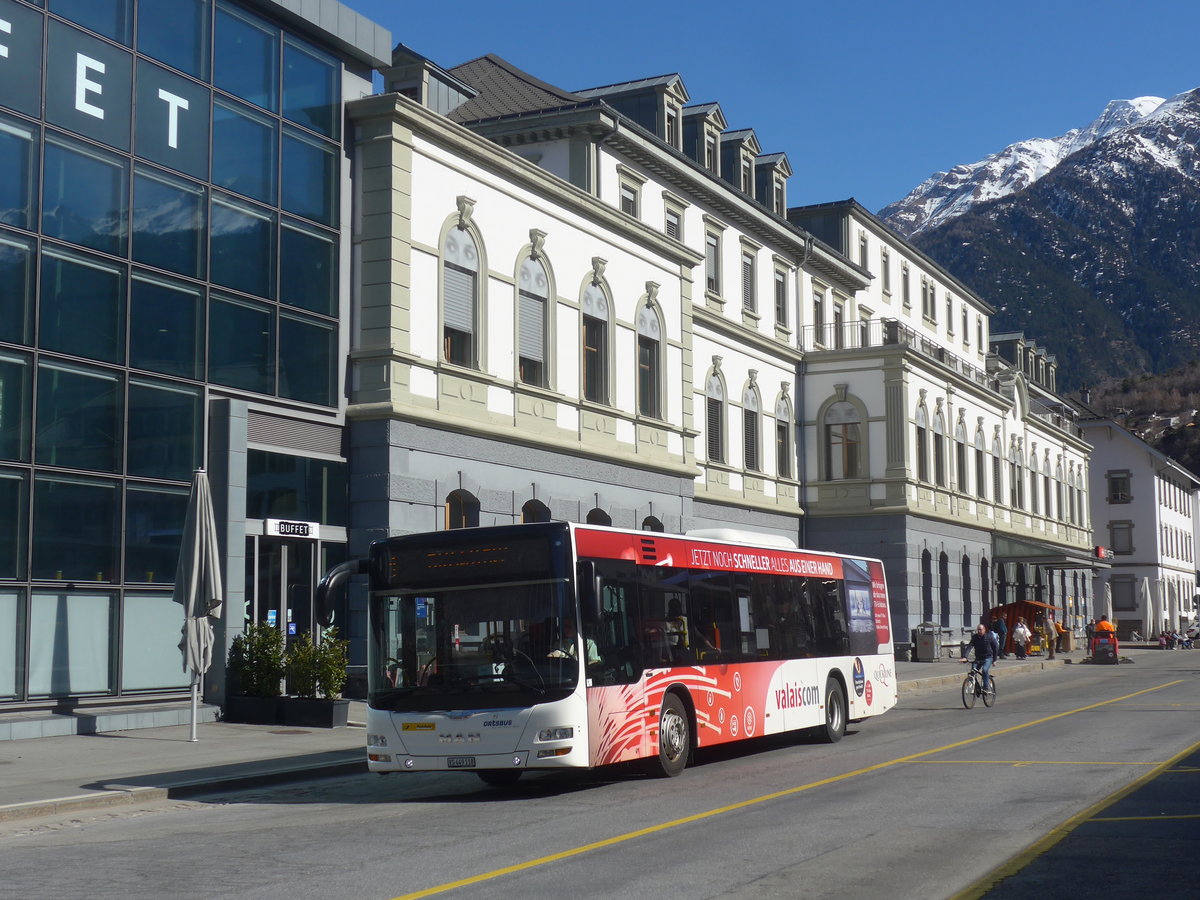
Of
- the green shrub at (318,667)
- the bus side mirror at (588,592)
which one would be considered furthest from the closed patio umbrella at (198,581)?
the bus side mirror at (588,592)

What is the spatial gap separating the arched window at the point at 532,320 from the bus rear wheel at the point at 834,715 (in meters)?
10.4

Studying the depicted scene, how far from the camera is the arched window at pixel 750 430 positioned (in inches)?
1791

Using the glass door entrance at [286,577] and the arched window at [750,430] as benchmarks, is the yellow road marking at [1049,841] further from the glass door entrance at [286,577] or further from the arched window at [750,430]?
the arched window at [750,430]

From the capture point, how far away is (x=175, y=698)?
22062mm

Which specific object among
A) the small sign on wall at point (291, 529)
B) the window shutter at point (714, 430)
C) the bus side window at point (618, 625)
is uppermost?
the window shutter at point (714, 430)

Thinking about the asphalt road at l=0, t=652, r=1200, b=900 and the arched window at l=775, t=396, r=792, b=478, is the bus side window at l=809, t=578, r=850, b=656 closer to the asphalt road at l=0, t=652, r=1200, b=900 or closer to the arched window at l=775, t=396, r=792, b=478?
the asphalt road at l=0, t=652, r=1200, b=900

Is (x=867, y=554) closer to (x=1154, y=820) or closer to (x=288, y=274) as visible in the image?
(x=288, y=274)

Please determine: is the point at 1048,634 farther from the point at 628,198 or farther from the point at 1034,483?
the point at 628,198

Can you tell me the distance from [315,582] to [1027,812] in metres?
14.7

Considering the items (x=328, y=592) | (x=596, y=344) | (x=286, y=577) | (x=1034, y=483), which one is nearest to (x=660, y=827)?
(x=328, y=592)

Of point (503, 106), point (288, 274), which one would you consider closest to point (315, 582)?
point (288, 274)

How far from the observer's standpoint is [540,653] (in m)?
14.5

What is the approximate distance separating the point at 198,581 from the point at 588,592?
7882mm

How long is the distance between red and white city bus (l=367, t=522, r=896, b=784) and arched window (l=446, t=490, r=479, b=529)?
9628 mm
